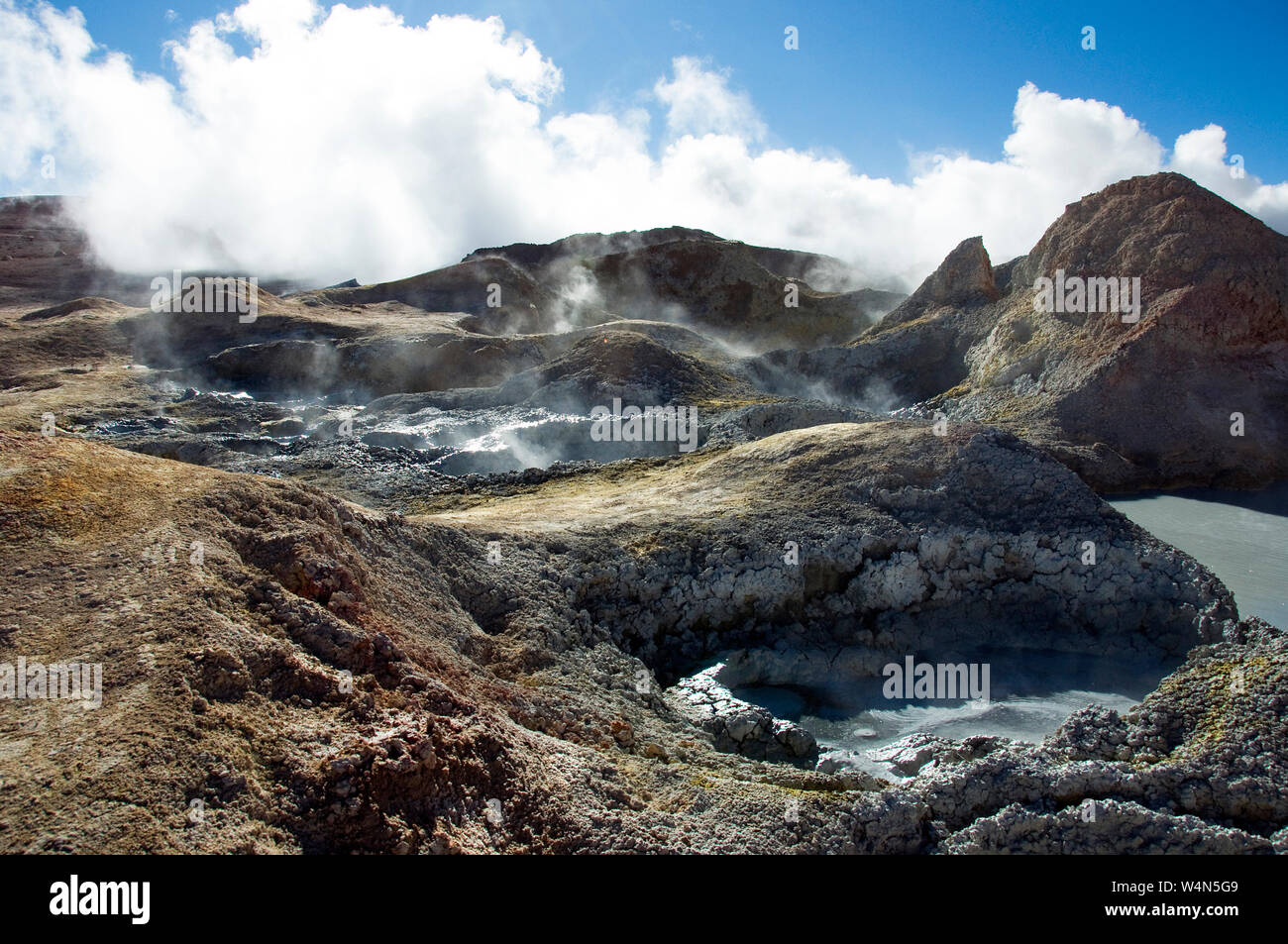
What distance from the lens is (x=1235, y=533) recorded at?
72.6ft

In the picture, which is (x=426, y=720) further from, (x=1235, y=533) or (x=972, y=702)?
(x=1235, y=533)

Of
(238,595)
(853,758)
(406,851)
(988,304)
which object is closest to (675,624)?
(853,758)

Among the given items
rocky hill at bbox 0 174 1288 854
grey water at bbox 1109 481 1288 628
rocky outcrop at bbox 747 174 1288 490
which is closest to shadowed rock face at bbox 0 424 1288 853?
rocky hill at bbox 0 174 1288 854

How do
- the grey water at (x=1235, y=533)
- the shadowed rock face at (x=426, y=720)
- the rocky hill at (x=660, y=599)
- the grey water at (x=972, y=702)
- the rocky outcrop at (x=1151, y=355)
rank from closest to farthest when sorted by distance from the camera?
the shadowed rock face at (x=426, y=720) → the rocky hill at (x=660, y=599) → the grey water at (x=972, y=702) → the grey water at (x=1235, y=533) → the rocky outcrop at (x=1151, y=355)

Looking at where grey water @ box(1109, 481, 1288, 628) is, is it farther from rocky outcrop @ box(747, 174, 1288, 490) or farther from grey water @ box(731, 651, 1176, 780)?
grey water @ box(731, 651, 1176, 780)

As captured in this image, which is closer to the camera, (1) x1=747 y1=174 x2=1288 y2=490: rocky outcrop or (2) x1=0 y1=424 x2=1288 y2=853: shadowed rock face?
(2) x1=0 y1=424 x2=1288 y2=853: shadowed rock face

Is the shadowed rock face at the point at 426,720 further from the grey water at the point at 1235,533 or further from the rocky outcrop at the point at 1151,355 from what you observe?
the rocky outcrop at the point at 1151,355

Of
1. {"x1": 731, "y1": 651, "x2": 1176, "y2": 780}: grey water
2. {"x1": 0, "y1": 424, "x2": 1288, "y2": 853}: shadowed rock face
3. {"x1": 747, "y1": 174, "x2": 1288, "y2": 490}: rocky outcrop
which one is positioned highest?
{"x1": 747, "y1": 174, "x2": 1288, "y2": 490}: rocky outcrop

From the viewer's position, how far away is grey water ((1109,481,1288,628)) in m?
17.2

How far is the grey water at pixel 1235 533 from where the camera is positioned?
17250 millimetres

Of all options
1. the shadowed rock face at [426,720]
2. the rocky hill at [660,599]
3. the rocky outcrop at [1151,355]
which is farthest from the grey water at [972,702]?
the rocky outcrop at [1151,355]

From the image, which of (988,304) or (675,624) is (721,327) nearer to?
(988,304)

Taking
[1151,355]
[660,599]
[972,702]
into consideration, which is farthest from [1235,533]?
[660,599]

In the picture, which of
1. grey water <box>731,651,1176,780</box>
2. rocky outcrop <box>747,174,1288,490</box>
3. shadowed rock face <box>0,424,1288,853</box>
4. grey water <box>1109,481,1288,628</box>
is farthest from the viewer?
rocky outcrop <box>747,174,1288,490</box>
